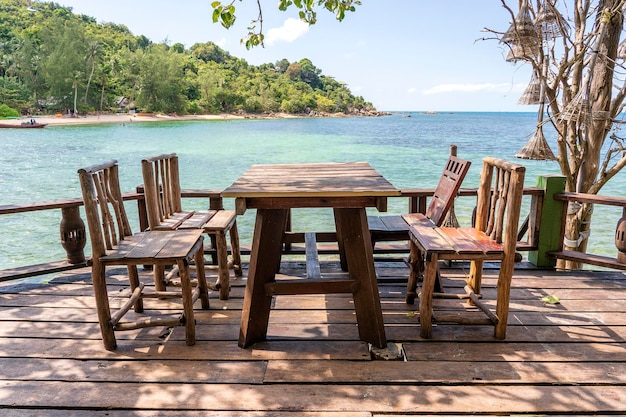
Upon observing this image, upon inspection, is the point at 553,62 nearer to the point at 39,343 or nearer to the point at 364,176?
the point at 364,176

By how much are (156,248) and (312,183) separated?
3.03 feet

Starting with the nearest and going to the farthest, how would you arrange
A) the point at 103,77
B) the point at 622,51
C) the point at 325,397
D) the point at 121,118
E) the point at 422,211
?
the point at 325,397, the point at 422,211, the point at 622,51, the point at 121,118, the point at 103,77

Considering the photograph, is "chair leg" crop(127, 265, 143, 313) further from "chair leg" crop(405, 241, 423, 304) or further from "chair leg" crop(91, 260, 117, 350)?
"chair leg" crop(405, 241, 423, 304)

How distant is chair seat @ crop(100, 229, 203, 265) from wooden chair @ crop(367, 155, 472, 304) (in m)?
1.20

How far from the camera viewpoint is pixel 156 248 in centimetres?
224

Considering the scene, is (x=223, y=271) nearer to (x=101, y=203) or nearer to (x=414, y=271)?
(x=101, y=203)

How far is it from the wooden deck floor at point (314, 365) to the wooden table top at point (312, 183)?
84cm

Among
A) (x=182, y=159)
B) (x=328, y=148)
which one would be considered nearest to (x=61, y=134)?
(x=182, y=159)

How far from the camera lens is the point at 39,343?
89.3 inches

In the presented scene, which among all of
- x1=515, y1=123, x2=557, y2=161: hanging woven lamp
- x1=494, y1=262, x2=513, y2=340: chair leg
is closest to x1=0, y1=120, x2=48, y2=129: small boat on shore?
x1=515, y1=123, x2=557, y2=161: hanging woven lamp

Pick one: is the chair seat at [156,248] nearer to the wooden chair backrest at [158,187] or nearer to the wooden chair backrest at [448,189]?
the wooden chair backrest at [158,187]

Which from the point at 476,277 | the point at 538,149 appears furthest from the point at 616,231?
the point at 476,277

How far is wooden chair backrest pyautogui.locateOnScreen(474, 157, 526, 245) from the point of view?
211cm

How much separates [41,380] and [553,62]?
503cm
